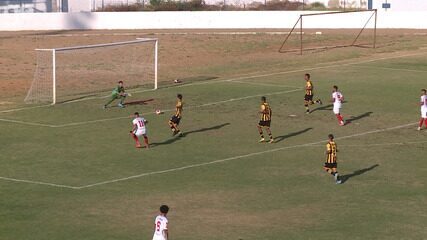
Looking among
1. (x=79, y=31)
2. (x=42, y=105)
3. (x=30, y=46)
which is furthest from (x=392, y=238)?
(x=79, y=31)

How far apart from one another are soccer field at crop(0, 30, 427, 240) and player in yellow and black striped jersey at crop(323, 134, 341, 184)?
36cm

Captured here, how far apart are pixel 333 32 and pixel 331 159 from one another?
5590 cm

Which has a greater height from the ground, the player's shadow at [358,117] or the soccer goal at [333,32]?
the soccer goal at [333,32]

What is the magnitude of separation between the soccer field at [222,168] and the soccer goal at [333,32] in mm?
18572

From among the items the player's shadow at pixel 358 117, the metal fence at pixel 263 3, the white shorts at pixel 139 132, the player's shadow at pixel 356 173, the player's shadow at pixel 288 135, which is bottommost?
the player's shadow at pixel 356 173

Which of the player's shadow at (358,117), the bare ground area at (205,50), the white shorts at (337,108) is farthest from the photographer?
the bare ground area at (205,50)

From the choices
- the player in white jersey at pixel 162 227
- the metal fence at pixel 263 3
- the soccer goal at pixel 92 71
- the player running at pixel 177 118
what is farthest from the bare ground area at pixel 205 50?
the player in white jersey at pixel 162 227

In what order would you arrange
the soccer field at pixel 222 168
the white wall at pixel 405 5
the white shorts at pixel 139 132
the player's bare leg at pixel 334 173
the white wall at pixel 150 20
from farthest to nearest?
the white wall at pixel 405 5 → the white wall at pixel 150 20 → the white shorts at pixel 139 132 → the player's bare leg at pixel 334 173 → the soccer field at pixel 222 168

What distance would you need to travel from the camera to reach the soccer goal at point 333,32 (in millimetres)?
79688

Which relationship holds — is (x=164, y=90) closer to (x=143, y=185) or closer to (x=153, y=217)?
(x=143, y=185)

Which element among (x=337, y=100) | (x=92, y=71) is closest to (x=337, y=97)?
(x=337, y=100)

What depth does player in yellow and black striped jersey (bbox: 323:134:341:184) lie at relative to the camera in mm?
34719

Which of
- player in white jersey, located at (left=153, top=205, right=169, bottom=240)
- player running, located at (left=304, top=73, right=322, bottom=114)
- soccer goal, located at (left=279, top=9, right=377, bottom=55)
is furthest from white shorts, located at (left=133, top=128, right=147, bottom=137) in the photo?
soccer goal, located at (left=279, top=9, right=377, bottom=55)

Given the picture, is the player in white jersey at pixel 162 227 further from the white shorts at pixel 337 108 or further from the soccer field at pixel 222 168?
the white shorts at pixel 337 108
